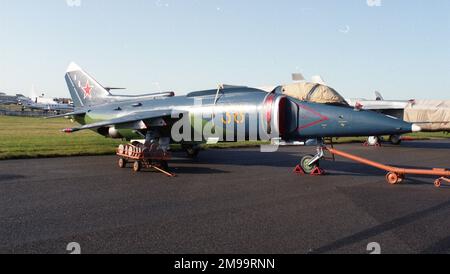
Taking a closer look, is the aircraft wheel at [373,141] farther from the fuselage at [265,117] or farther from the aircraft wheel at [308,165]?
the fuselage at [265,117]

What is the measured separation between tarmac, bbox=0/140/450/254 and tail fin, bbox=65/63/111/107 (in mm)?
5915

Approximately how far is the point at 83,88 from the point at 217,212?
1250 centimetres

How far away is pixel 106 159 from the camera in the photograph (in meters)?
13.4

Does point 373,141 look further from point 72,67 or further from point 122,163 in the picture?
point 72,67

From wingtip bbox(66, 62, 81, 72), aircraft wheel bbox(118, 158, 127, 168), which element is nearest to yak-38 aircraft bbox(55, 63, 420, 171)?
aircraft wheel bbox(118, 158, 127, 168)

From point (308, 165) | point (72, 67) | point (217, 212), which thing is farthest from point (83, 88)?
point (217, 212)

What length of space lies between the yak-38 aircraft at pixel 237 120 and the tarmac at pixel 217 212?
125 cm

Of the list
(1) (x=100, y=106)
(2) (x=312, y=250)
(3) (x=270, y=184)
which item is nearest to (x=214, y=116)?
(3) (x=270, y=184)

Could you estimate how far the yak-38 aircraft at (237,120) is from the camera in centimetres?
951

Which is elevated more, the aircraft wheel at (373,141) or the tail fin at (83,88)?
the tail fin at (83,88)

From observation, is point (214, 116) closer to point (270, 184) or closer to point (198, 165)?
point (198, 165)

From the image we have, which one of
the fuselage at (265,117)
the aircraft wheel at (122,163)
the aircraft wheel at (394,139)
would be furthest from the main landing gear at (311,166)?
the aircraft wheel at (394,139)
